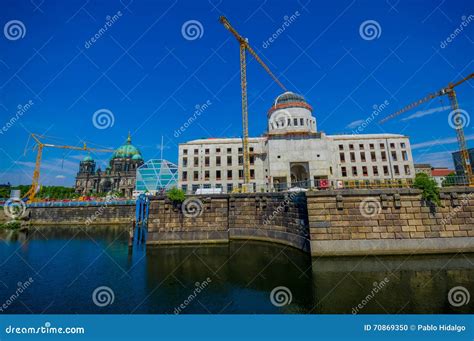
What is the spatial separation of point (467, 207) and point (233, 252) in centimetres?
1889

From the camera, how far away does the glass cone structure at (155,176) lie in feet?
214

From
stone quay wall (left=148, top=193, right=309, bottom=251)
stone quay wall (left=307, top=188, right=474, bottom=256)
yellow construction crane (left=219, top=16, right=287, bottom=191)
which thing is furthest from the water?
yellow construction crane (left=219, top=16, right=287, bottom=191)

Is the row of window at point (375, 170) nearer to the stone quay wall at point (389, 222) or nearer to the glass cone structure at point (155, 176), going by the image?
the stone quay wall at point (389, 222)

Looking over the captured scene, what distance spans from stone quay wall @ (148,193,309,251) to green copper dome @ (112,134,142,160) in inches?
3953

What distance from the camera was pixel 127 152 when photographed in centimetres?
11662

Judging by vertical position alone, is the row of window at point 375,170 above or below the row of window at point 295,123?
below

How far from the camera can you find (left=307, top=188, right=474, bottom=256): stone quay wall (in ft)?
53.6

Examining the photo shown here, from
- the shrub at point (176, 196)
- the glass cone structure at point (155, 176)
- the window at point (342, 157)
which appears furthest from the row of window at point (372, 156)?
the glass cone structure at point (155, 176)

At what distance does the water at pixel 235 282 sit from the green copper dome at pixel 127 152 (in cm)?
10216

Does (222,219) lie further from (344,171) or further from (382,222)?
(344,171)

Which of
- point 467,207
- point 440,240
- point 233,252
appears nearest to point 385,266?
point 440,240

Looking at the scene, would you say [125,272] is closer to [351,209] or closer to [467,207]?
[351,209]

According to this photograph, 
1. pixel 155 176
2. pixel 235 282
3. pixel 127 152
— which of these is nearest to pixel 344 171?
pixel 235 282

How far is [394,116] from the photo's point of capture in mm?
62000
